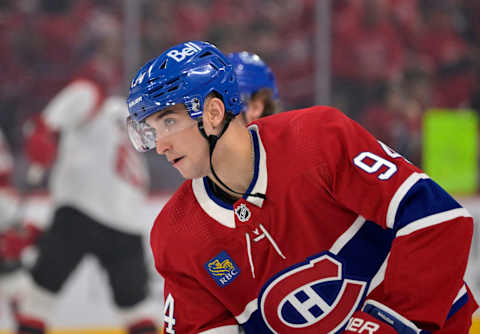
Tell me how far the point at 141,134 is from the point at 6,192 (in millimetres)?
2322

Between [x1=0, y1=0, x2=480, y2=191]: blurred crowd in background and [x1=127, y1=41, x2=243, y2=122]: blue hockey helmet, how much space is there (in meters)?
2.25

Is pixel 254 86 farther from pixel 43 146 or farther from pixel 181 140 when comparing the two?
pixel 43 146

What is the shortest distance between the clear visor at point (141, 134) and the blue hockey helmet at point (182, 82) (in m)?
0.02

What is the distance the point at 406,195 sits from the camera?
1.20 meters

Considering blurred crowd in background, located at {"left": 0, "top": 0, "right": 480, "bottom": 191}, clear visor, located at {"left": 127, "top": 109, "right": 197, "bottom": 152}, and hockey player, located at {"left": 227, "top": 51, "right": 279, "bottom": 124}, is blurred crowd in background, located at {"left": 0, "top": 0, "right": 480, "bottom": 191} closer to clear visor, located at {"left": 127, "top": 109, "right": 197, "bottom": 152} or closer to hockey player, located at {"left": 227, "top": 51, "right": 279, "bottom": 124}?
hockey player, located at {"left": 227, "top": 51, "right": 279, "bottom": 124}

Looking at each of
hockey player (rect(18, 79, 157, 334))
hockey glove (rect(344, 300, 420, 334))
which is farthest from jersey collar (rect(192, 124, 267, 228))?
hockey player (rect(18, 79, 157, 334))

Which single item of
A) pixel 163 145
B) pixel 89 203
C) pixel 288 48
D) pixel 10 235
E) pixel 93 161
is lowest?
pixel 10 235

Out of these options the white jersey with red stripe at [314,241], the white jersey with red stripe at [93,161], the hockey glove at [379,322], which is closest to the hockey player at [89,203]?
the white jersey with red stripe at [93,161]

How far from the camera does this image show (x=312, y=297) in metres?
1.39

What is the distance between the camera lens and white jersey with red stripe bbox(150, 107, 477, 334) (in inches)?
46.4

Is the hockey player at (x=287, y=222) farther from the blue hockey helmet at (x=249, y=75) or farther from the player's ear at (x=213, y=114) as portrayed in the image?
the blue hockey helmet at (x=249, y=75)

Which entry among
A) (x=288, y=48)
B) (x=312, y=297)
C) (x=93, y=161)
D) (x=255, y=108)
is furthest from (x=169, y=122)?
(x=288, y=48)

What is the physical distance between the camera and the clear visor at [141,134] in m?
1.32

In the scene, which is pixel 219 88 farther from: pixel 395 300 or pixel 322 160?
pixel 395 300
